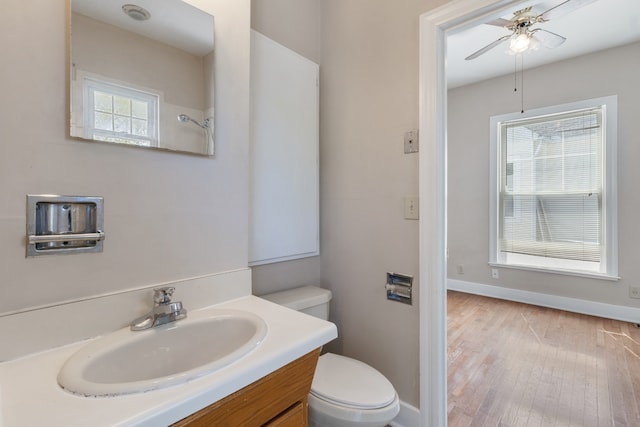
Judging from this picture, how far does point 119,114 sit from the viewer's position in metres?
0.88

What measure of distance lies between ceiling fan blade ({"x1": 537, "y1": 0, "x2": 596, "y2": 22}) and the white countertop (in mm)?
2472

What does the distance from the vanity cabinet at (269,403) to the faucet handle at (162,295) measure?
42 centimetres

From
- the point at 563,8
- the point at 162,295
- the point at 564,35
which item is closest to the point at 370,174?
the point at 162,295

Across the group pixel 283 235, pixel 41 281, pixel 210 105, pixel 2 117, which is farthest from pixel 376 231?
pixel 2 117

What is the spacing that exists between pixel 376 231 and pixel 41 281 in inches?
51.4

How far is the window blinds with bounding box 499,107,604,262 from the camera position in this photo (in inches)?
116

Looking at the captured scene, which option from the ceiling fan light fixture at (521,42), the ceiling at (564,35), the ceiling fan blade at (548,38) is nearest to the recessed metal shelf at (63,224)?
the ceiling at (564,35)

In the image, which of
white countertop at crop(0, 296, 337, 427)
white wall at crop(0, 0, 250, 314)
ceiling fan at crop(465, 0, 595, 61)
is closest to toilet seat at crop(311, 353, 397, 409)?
white countertop at crop(0, 296, 337, 427)

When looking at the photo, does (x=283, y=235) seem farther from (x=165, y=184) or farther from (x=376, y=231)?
Answer: (x=165, y=184)

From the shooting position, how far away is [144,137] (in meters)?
0.93

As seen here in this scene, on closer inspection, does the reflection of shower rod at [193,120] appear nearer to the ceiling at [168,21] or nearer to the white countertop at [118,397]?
the ceiling at [168,21]

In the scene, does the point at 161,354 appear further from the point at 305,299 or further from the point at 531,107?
the point at 531,107

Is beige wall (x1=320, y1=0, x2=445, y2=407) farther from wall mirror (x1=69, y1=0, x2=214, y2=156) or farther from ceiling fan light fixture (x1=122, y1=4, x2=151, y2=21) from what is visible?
ceiling fan light fixture (x1=122, y1=4, x2=151, y2=21)

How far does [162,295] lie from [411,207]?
110cm
